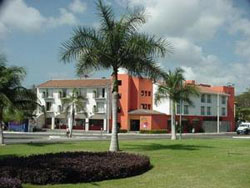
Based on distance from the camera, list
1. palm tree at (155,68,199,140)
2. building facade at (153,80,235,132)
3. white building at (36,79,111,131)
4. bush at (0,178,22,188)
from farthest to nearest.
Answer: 1. building facade at (153,80,235,132)
2. white building at (36,79,111,131)
3. palm tree at (155,68,199,140)
4. bush at (0,178,22,188)

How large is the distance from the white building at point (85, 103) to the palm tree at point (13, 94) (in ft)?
154

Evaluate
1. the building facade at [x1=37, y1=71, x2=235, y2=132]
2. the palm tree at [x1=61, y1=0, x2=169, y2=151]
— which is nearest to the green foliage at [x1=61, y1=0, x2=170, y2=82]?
the palm tree at [x1=61, y1=0, x2=169, y2=151]

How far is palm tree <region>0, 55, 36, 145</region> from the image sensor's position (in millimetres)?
30672

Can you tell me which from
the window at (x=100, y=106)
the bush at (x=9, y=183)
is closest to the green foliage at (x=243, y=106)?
the window at (x=100, y=106)

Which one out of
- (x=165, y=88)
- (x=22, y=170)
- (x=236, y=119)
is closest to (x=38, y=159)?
(x=22, y=170)

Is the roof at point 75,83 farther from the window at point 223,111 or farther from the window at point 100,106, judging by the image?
the window at point 223,111

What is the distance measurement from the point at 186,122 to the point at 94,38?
64778mm

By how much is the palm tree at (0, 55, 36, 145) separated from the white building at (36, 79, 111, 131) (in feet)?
154

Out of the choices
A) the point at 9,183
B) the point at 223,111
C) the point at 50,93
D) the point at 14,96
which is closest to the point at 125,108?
the point at 50,93

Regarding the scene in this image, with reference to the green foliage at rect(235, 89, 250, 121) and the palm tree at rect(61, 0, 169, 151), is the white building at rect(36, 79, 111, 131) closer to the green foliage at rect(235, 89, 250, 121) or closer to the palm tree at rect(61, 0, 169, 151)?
the green foliage at rect(235, 89, 250, 121)

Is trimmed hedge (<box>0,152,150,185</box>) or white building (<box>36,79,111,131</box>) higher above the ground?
white building (<box>36,79,111,131</box>)

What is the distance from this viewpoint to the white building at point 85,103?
8200cm

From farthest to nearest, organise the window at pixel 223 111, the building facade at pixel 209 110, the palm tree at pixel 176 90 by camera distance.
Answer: the window at pixel 223 111, the building facade at pixel 209 110, the palm tree at pixel 176 90

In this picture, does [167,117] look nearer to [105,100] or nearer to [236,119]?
[105,100]
